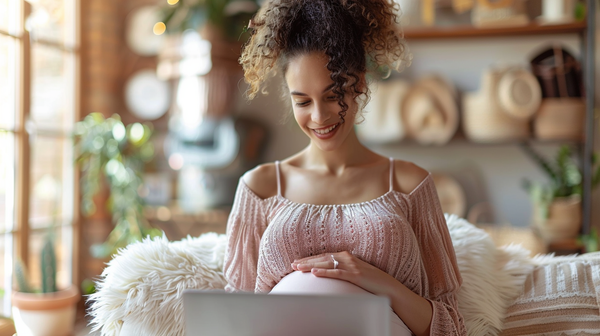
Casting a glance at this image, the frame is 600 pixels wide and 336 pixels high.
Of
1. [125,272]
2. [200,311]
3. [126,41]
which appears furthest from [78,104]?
[200,311]

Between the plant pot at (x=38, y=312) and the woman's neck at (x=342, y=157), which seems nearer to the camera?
the woman's neck at (x=342, y=157)

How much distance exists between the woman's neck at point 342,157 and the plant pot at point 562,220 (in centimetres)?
156

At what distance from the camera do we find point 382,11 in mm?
1303

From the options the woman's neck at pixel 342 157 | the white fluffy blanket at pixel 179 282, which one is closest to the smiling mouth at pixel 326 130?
the woman's neck at pixel 342 157

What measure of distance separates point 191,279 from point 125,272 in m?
0.16

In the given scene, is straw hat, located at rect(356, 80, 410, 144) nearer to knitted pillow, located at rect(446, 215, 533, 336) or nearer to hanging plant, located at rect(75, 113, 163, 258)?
hanging plant, located at rect(75, 113, 163, 258)

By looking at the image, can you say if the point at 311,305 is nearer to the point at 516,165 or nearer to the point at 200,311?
the point at 200,311

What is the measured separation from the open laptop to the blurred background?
74.0 inches

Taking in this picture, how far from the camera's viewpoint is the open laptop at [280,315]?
85 centimetres

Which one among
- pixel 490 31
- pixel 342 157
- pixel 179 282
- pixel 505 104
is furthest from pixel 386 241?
pixel 490 31

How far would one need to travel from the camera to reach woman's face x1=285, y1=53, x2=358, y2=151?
1.21 meters

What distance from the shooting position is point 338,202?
1318mm

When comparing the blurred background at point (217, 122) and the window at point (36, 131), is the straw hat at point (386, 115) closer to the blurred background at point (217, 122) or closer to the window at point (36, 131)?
the blurred background at point (217, 122)

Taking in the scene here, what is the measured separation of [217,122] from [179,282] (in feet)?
5.99
